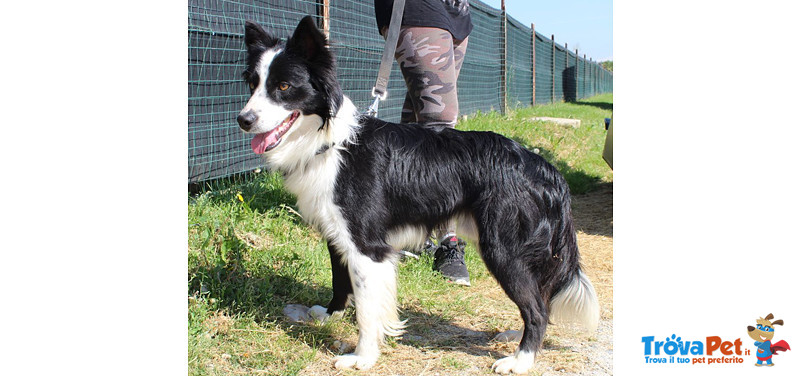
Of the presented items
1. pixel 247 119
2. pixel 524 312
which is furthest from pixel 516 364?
pixel 247 119

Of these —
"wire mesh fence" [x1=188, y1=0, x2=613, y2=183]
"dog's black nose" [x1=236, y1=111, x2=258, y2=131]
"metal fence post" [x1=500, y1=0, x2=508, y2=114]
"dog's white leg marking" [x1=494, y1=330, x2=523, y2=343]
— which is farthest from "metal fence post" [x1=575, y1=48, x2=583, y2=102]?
"dog's black nose" [x1=236, y1=111, x2=258, y2=131]

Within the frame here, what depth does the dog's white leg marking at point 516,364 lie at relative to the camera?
2.39 metres

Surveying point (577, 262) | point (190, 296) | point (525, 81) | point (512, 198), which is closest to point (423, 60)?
point (512, 198)

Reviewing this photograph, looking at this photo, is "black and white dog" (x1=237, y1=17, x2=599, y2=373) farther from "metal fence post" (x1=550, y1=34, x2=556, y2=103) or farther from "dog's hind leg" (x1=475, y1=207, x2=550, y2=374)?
"metal fence post" (x1=550, y1=34, x2=556, y2=103)

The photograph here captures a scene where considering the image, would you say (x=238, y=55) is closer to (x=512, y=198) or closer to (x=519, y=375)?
(x=512, y=198)

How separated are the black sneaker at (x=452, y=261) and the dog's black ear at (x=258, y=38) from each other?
5.54ft

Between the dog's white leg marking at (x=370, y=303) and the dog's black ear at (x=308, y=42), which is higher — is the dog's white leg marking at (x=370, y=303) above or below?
below

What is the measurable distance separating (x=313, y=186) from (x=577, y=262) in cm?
120

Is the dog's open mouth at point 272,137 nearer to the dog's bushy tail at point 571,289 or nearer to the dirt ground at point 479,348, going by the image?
the dirt ground at point 479,348

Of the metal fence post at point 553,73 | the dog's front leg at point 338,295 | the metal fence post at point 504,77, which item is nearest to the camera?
the dog's front leg at point 338,295

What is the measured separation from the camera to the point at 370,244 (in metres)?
2.38
